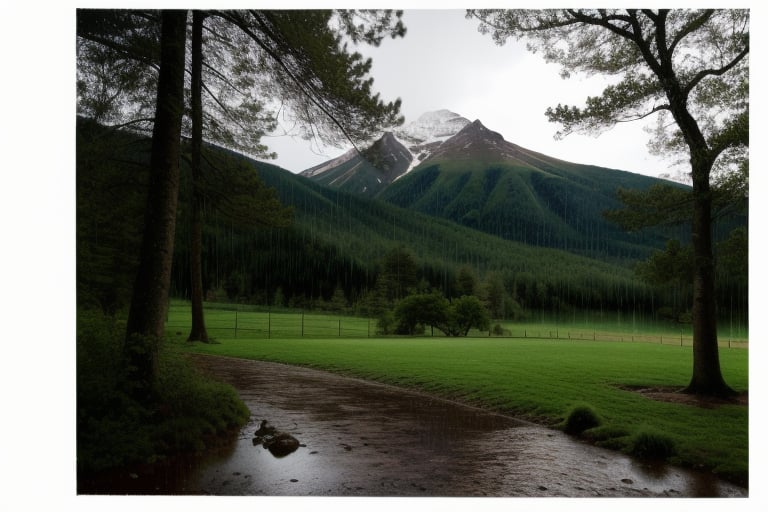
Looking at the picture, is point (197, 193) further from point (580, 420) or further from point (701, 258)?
point (701, 258)

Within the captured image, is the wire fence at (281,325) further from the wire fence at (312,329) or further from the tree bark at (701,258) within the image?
the tree bark at (701,258)

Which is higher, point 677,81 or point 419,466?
point 677,81

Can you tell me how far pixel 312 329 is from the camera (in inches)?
402

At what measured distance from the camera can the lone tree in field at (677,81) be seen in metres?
7.70

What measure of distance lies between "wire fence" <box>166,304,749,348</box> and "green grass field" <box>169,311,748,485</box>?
110 millimetres

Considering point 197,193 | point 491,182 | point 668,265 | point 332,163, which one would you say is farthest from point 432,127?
point 197,193

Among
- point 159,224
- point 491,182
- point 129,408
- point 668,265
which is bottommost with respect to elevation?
point 129,408

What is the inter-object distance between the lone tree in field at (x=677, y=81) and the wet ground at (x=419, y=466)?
10.6 feet

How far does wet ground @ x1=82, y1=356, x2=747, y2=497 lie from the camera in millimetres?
5441

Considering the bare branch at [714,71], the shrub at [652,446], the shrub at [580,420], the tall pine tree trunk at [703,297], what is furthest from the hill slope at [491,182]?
the shrub at [652,446]

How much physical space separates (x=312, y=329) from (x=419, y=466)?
4.82 meters

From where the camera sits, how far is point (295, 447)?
620 cm
